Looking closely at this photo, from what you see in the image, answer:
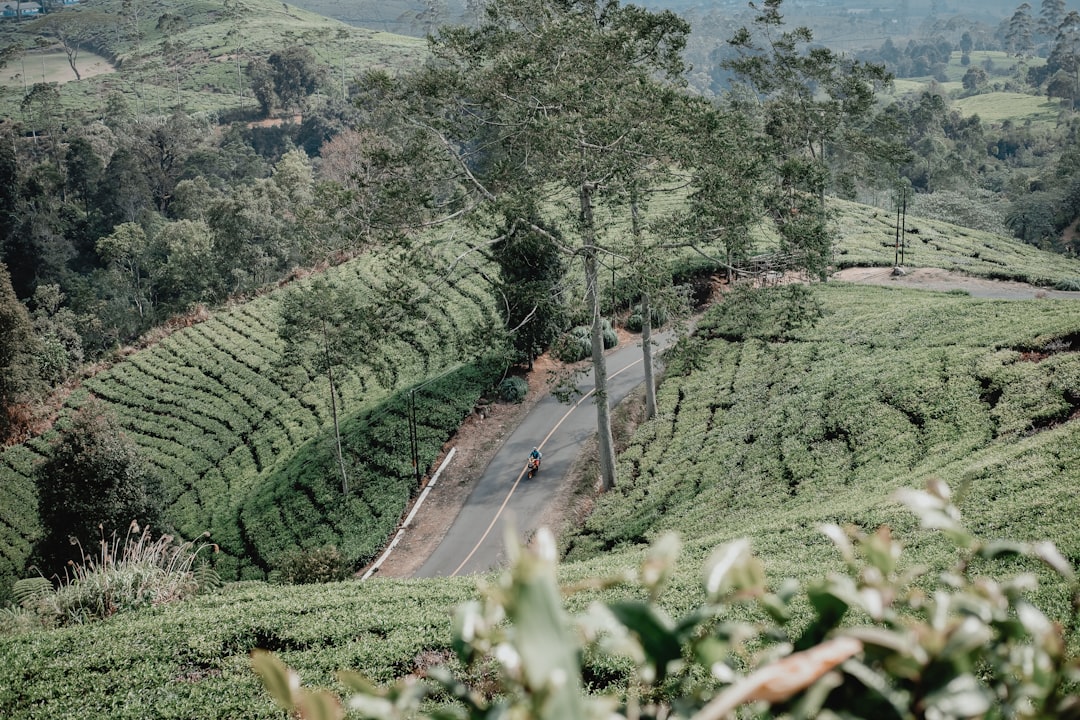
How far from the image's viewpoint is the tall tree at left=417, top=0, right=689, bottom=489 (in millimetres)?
14164

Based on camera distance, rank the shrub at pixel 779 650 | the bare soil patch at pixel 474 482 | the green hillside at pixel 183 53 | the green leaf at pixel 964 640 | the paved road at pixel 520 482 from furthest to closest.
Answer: the green hillside at pixel 183 53 < the bare soil patch at pixel 474 482 < the paved road at pixel 520 482 < the green leaf at pixel 964 640 < the shrub at pixel 779 650

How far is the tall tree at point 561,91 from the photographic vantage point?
1416 cm

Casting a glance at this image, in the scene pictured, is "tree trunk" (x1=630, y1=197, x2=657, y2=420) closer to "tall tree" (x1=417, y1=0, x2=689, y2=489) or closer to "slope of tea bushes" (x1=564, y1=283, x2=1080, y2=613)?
"slope of tea bushes" (x1=564, y1=283, x2=1080, y2=613)

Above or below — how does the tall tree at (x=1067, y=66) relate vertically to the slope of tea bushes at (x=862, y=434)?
above

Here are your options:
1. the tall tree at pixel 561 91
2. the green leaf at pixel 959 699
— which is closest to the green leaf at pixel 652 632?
the green leaf at pixel 959 699

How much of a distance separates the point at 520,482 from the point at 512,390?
14.1 ft

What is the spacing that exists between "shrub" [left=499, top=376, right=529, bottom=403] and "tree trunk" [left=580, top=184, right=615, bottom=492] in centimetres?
615

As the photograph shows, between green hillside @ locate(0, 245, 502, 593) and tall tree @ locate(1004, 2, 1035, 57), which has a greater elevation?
tall tree @ locate(1004, 2, 1035, 57)

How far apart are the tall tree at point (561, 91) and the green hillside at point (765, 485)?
133 inches

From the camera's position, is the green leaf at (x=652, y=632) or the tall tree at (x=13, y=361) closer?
the green leaf at (x=652, y=632)

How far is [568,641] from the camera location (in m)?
1.20

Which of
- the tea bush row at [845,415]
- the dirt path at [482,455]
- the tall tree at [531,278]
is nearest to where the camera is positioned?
the tea bush row at [845,415]

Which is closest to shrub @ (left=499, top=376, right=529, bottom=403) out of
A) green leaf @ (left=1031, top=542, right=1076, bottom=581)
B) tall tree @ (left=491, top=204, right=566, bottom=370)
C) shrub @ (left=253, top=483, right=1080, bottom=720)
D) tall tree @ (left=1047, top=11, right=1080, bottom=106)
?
tall tree @ (left=491, top=204, right=566, bottom=370)

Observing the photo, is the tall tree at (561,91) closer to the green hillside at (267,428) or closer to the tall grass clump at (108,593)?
the green hillside at (267,428)
